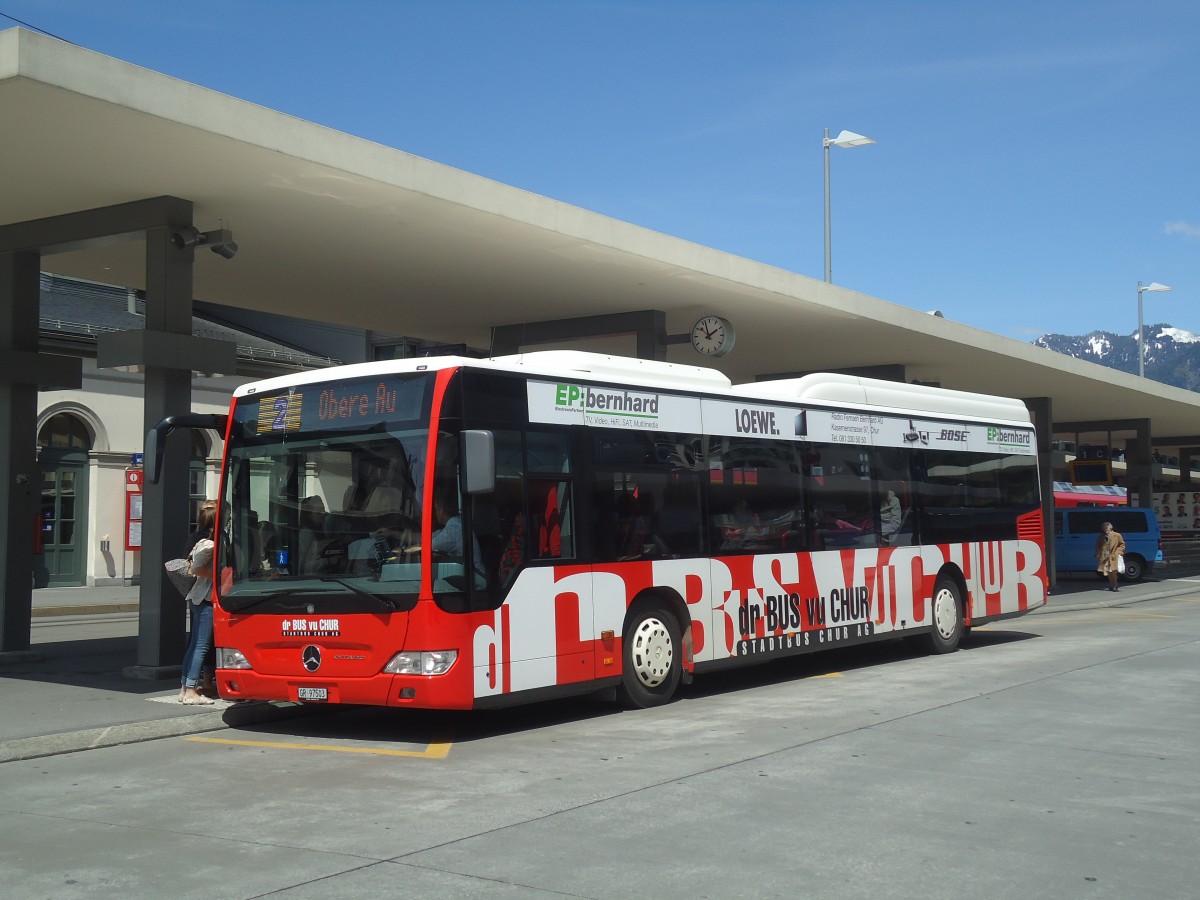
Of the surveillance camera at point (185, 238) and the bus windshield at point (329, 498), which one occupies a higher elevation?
the surveillance camera at point (185, 238)

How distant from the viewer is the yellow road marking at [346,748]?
9531mm

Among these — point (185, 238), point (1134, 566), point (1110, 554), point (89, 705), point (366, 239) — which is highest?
point (366, 239)

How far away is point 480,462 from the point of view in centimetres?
959

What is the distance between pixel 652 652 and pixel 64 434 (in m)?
24.7

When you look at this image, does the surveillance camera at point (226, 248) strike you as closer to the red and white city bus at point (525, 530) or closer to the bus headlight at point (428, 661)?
the red and white city bus at point (525, 530)

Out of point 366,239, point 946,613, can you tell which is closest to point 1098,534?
point 946,613

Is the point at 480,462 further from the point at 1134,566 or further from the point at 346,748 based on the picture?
the point at 1134,566

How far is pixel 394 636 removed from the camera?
974cm

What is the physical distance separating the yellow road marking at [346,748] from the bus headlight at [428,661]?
0.59m

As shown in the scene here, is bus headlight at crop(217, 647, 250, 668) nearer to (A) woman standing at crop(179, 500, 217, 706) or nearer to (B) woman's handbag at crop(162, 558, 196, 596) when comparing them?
(A) woman standing at crop(179, 500, 217, 706)

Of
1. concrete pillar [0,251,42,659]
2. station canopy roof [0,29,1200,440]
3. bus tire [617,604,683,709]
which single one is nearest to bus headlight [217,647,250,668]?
bus tire [617,604,683,709]

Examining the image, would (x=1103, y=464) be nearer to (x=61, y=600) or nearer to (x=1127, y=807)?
(x=61, y=600)

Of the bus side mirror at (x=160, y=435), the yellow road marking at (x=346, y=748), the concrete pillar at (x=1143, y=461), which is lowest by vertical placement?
the yellow road marking at (x=346, y=748)

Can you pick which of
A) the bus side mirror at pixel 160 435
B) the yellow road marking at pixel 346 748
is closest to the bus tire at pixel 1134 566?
the yellow road marking at pixel 346 748
